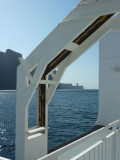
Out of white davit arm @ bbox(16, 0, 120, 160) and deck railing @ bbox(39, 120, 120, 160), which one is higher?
white davit arm @ bbox(16, 0, 120, 160)

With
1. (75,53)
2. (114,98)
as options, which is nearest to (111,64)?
(114,98)

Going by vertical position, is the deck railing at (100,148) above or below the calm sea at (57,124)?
above

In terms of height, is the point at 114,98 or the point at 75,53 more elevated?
the point at 75,53

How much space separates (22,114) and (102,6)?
8.91ft

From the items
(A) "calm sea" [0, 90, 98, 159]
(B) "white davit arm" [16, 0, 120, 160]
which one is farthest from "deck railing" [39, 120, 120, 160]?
(A) "calm sea" [0, 90, 98, 159]

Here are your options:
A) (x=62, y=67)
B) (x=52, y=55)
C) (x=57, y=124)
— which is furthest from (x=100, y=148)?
(x=57, y=124)

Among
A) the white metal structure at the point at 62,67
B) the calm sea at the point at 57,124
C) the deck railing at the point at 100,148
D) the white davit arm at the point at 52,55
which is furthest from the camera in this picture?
the calm sea at the point at 57,124

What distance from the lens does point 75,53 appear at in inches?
190

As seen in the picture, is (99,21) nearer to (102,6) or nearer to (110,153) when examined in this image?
(102,6)

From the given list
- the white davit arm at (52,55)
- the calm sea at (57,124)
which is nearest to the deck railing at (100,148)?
the white davit arm at (52,55)

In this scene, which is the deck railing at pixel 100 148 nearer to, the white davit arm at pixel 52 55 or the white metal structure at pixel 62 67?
the white metal structure at pixel 62 67

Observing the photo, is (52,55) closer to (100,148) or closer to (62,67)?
(62,67)

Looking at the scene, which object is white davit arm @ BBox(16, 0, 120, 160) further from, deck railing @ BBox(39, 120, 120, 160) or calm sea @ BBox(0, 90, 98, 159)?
calm sea @ BBox(0, 90, 98, 159)

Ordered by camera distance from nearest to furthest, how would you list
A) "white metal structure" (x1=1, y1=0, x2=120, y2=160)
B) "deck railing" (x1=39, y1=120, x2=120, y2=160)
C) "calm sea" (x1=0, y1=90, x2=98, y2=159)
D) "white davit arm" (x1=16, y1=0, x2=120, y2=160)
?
"deck railing" (x1=39, y1=120, x2=120, y2=160) < "white metal structure" (x1=1, y1=0, x2=120, y2=160) < "white davit arm" (x1=16, y1=0, x2=120, y2=160) < "calm sea" (x1=0, y1=90, x2=98, y2=159)
